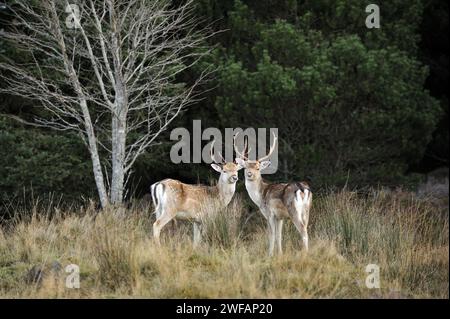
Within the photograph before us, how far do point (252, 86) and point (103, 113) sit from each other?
3.02 metres

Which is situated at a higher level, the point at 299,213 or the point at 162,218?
the point at 299,213

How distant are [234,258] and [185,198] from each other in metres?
2.52

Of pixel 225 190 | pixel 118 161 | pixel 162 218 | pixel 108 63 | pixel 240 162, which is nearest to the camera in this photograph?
pixel 162 218

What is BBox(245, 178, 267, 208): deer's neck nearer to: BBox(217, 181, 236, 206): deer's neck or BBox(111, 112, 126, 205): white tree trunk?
BBox(217, 181, 236, 206): deer's neck

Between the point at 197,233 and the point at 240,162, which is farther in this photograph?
the point at 240,162

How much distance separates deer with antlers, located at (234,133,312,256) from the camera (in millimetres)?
9750

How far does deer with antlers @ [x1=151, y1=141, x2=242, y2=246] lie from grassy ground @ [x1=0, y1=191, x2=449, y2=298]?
1.01 feet

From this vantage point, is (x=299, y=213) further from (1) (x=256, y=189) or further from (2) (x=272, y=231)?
(1) (x=256, y=189)

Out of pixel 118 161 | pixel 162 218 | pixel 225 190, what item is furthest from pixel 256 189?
pixel 118 161

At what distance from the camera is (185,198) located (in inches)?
428

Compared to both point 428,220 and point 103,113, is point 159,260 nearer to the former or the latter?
point 428,220

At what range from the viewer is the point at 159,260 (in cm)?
847

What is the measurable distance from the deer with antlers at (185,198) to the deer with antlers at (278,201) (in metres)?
0.35

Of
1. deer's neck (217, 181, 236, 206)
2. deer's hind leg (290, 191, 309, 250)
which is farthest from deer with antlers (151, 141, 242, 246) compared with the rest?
deer's hind leg (290, 191, 309, 250)
